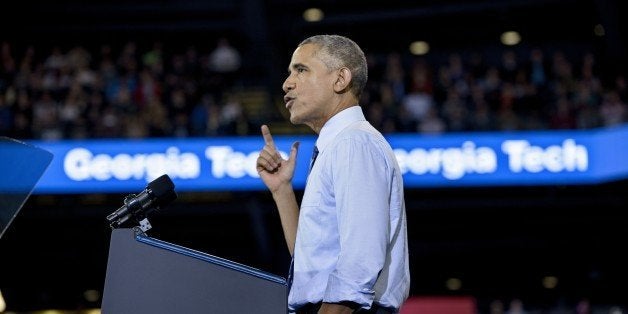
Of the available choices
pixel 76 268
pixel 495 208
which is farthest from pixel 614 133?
pixel 76 268

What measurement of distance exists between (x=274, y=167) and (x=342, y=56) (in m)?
0.48

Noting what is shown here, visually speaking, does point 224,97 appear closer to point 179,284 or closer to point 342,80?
point 342,80

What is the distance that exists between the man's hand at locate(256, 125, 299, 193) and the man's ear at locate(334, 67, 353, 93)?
0.33 meters

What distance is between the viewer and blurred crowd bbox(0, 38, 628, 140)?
14758 mm

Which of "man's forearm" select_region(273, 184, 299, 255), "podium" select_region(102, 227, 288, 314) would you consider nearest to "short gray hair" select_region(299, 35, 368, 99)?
"man's forearm" select_region(273, 184, 299, 255)

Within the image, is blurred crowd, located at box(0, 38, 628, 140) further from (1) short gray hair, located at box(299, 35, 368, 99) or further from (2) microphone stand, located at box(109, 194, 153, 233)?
(2) microphone stand, located at box(109, 194, 153, 233)

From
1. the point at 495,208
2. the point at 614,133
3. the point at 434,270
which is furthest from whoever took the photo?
the point at 434,270

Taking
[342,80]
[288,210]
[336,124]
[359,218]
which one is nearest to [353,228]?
[359,218]

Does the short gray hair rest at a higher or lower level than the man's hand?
higher

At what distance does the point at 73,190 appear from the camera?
14812 mm

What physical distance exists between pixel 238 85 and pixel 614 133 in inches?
230

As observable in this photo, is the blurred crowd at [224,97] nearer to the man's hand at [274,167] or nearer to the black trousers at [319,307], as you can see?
the man's hand at [274,167]

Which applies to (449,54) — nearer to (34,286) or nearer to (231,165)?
(231,165)

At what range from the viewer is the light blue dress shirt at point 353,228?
2658 millimetres
